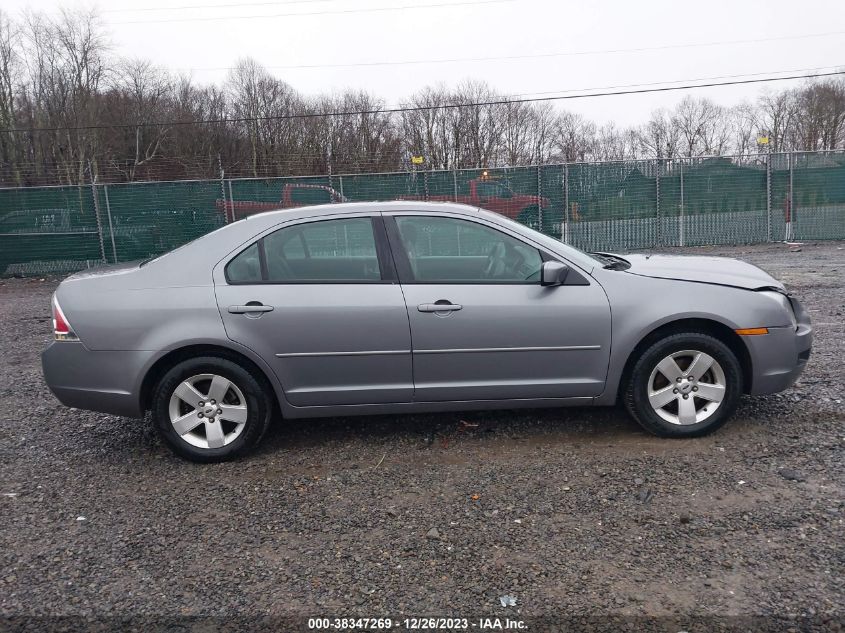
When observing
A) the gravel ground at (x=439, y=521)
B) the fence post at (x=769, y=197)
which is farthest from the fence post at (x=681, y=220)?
the gravel ground at (x=439, y=521)

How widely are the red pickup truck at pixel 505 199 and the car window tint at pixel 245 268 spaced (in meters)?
11.7

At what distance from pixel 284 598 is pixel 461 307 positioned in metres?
2.00

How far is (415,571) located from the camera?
2.87m

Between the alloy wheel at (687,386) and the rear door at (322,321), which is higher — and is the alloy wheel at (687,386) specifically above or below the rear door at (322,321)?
below

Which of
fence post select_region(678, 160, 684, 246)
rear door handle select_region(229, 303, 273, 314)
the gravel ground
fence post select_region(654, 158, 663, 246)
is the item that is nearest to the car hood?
the gravel ground

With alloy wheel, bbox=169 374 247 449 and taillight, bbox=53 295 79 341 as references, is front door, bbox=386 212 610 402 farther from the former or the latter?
taillight, bbox=53 295 79 341

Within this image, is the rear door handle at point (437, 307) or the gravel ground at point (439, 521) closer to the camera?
the gravel ground at point (439, 521)

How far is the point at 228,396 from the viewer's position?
162 inches

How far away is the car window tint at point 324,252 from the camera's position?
13.7 feet

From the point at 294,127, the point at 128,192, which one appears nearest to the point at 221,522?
the point at 128,192

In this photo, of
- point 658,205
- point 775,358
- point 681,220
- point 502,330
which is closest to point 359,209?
point 502,330

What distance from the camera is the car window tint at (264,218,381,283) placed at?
13.7 ft

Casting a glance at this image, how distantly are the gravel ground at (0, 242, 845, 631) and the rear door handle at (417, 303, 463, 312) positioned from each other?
3.03 ft

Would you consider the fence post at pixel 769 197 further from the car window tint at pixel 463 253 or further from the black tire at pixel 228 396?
the black tire at pixel 228 396
